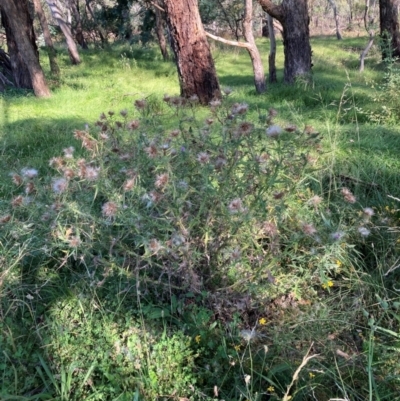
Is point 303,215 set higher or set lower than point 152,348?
higher

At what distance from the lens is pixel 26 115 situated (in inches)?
211

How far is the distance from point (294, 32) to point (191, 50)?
210 cm

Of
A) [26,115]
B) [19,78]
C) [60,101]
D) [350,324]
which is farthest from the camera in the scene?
[19,78]

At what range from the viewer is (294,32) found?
646 cm

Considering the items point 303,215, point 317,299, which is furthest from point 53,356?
point 303,215

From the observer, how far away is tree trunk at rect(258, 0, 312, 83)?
20.7ft

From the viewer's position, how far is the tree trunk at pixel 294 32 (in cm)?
632

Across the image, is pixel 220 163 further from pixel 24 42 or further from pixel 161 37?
pixel 161 37

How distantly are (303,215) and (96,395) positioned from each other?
1.46 meters

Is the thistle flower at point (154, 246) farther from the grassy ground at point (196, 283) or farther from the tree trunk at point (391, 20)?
the tree trunk at point (391, 20)

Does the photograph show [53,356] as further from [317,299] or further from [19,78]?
[19,78]

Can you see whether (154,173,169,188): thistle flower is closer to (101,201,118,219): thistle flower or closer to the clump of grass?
the clump of grass

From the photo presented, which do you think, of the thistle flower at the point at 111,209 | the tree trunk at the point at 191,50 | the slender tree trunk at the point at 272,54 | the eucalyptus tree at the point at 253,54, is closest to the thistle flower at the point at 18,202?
the thistle flower at the point at 111,209

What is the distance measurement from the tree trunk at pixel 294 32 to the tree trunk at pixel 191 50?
1.63 m
